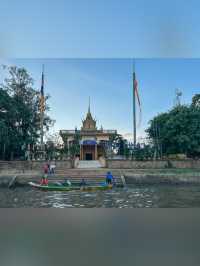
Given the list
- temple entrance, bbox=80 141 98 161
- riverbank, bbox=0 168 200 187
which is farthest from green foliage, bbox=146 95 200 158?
temple entrance, bbox=80 141 98 161

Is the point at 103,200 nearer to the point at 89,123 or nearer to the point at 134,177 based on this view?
the point at 134,177

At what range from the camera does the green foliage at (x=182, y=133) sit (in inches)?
764

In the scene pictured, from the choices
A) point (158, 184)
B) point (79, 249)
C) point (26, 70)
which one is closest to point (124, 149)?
point (158, 184)

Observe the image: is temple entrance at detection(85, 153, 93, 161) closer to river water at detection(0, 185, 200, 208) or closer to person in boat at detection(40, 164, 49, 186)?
person in boat at detection(40, 164, 49, 186)

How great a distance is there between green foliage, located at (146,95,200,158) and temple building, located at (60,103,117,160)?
511 centimetres

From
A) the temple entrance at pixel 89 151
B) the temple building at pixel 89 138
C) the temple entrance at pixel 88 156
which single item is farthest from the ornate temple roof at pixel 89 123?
the temple entrance at pixel 88 156

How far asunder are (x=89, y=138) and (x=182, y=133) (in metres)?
8.88

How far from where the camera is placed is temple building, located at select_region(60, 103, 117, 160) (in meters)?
24.7

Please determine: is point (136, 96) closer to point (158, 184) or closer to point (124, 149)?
point (124, 149)

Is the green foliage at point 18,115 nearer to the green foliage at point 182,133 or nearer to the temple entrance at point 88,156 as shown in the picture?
the temple entrance at point 88,156

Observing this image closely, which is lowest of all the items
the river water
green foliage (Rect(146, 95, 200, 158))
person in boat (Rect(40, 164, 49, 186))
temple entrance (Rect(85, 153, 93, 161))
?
the river water

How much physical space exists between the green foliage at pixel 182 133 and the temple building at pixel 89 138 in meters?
5.11

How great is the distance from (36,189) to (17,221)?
8472mm

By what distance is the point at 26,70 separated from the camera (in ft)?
64.1
